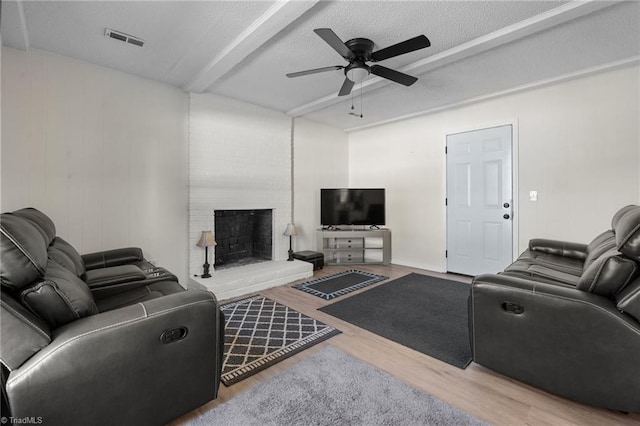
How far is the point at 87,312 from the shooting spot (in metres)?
1.36

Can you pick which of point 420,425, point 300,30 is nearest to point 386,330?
point 420,425

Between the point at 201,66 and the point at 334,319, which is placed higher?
the point at 201,66

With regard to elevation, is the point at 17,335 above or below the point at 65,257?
below

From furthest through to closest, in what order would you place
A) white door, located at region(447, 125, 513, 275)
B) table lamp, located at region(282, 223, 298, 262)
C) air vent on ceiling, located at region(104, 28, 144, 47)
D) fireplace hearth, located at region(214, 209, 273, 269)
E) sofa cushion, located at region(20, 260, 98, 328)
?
table lamp, located at region(282, 223, 298, 262), fireplace hearth, located at region(214, 209, 273, 269), white door, located at region(447, 125, 513, 275), air vent on ceiling, located at region(104, 28, 144, 47), sofa cushion, located at region(20, 260, 98, 328)

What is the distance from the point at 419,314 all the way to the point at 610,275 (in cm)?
163

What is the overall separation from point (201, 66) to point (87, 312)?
107 inches

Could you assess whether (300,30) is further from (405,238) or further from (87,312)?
(405,238)

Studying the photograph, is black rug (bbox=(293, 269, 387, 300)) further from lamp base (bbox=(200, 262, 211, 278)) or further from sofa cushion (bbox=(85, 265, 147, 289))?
sofa cushion (bbox=(85, 265, 147, 289))

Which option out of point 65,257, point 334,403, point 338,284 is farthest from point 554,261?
point 65,257

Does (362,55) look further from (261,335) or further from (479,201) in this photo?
(479,201)

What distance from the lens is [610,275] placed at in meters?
1.59

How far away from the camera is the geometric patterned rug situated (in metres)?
2.05

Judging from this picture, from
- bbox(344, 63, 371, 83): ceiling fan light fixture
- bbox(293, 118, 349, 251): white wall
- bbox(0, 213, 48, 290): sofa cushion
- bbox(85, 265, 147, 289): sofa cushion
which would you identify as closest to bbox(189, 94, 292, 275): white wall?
bbox(293, 118, 349, 251): white wall

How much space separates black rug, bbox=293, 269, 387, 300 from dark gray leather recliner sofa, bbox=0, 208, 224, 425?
6.92ft
